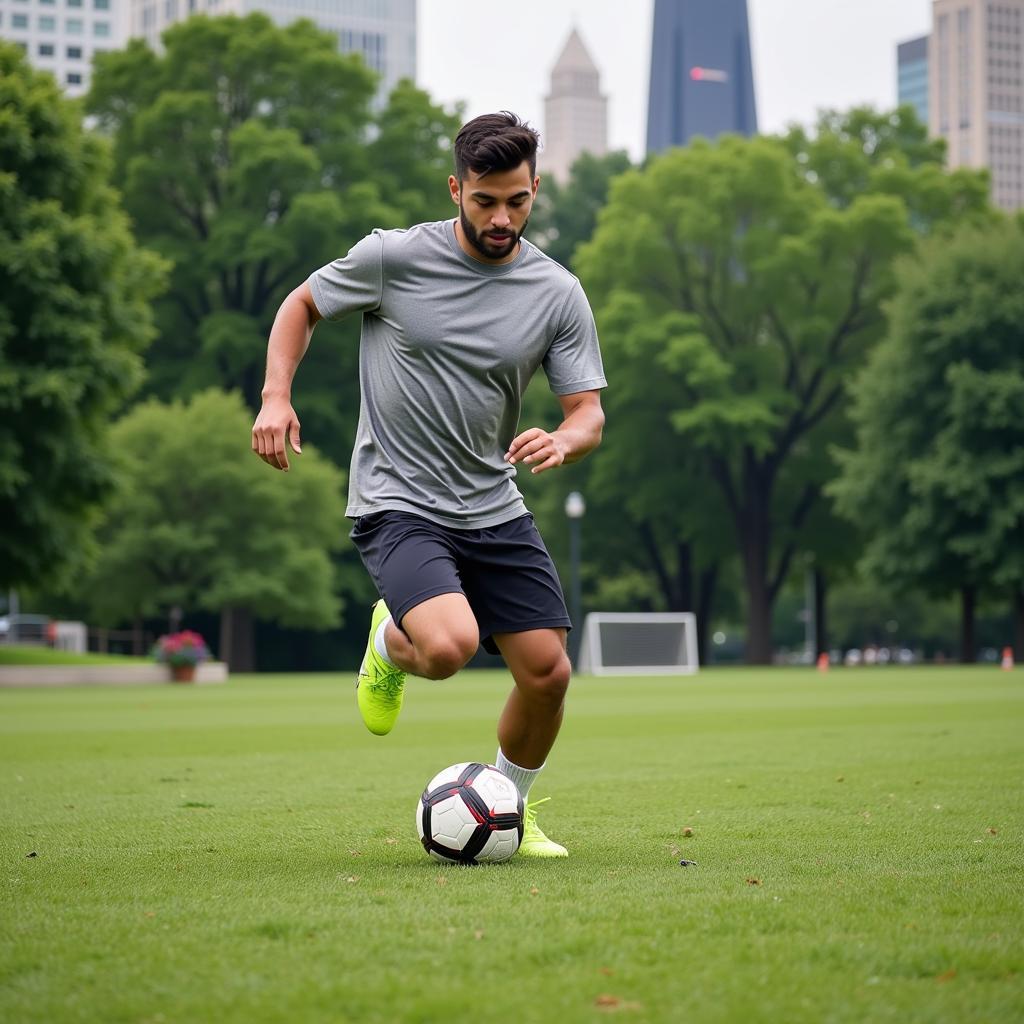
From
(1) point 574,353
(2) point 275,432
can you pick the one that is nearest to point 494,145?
(1) point 574,353

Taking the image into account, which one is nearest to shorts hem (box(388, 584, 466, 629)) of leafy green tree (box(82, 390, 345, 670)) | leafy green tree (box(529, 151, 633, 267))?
leafy green tree (box(82, 390, 345, 670))

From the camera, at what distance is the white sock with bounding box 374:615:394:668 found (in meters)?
6.29

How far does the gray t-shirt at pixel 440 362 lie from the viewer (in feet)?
20.4

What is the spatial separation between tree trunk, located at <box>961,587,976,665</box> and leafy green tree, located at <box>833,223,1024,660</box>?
131 centimetres

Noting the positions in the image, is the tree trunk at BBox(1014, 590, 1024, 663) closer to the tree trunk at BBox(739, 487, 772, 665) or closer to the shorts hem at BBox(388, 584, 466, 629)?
the tree trunk at BBox(739, 487, 772, 665)

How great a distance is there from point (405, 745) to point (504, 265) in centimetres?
819

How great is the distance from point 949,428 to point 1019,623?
6.95 metres

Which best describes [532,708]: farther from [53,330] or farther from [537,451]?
[53,330]

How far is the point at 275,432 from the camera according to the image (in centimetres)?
589

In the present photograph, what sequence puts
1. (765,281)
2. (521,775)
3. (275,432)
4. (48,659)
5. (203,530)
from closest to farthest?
(275,432) < (521,775) < (48,659) < (203,530) < (765,281)

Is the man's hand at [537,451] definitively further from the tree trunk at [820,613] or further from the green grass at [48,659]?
the tree trunk at [820,613]

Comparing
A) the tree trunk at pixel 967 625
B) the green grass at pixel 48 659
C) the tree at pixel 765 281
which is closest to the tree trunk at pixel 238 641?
the green grass at pixel 48 659

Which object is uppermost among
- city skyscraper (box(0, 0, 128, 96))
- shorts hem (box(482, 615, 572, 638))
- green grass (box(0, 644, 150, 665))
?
city skyscraper (box(0, 0, 128, 96))

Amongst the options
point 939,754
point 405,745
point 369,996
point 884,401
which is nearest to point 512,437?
point 369,996
